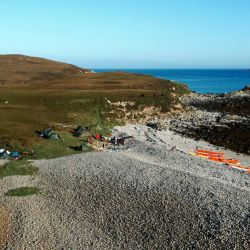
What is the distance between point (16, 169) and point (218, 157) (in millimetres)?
26372

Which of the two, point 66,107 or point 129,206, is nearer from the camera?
point 129,206

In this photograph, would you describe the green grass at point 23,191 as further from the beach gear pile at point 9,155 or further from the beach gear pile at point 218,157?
the beach gear pile at point 218,157

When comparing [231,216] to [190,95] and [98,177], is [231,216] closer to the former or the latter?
[98,177]

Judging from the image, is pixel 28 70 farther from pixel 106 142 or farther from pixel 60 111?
pixel 106 142

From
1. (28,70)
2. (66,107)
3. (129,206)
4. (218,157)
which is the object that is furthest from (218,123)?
(28,70)

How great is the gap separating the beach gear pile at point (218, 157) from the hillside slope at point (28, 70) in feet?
261

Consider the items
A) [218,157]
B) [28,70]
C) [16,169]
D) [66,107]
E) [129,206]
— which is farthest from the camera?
[28,70]

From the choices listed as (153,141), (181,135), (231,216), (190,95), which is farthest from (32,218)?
(190,95)

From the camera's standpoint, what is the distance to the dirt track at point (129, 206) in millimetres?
29239

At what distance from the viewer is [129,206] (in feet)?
111

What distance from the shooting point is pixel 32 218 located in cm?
3269

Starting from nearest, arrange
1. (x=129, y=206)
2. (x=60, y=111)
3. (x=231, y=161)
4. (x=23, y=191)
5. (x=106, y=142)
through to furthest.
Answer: (x=129, y=206) → (x=23, y=191) → (x=231, y=161) → (x=106, y=142) → (x=60, y=111)

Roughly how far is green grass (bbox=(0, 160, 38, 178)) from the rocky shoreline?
1244 inches

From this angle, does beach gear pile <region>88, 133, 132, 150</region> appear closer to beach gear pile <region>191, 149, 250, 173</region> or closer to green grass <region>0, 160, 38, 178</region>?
beach gear pile <region>191, 149, 250, 173</region>
